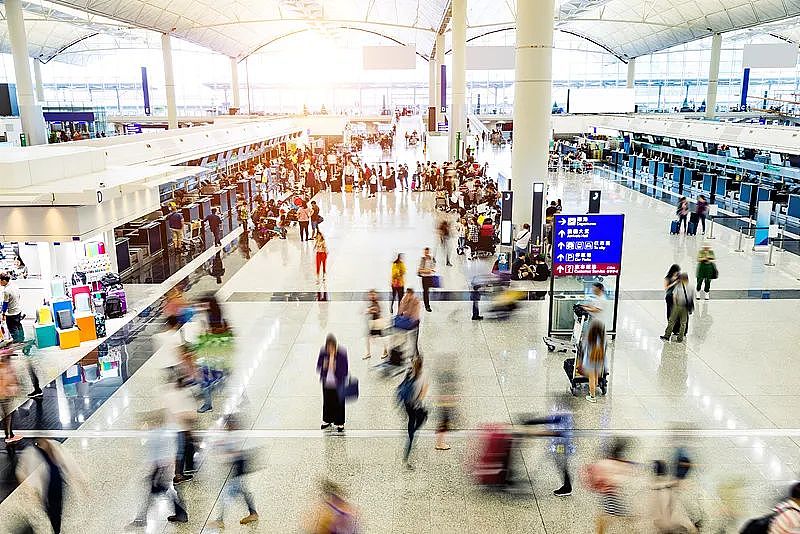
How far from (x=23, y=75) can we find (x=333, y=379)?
29.9 meters

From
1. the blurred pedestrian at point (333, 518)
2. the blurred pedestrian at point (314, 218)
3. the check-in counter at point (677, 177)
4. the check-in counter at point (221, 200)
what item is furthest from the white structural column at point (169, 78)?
the blurred pedestrian at point (333, 518)

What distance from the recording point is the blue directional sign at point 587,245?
990 cm

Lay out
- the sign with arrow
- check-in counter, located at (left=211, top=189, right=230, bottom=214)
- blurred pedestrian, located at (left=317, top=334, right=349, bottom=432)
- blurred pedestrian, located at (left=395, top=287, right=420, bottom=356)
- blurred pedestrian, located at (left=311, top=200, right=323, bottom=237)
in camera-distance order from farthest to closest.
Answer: check-in counter, located at (left=211, top=189, right=230, bottom=214)
blurred pedestrian, located at (left=311, top=200, right=323, bottom=237)
the sign with arrow
blurred pedestrian, located at (left=395, top=287, right=420, bottom=356)
blurred pedestrian, located at (left=317, top=334, right=349, bottom=432)

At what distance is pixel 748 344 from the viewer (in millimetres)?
10047

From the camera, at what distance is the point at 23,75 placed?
2959cm

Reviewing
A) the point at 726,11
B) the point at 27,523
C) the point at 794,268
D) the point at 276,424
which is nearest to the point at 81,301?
the point at 276,424

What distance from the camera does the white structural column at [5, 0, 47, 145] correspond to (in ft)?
94.6

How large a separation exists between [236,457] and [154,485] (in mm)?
1008

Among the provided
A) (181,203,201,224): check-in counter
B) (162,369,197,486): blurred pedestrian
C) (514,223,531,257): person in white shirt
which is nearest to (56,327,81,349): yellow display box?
(162,369,197,486): blurred pedestrian

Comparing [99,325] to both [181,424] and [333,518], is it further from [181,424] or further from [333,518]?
[333,518]

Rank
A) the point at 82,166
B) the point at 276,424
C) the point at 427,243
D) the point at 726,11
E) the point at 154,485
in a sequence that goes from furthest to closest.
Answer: the point at 726,11 < the point at 427,243 < the point at 82,166 < the point at 276,424 < the point at 154,485

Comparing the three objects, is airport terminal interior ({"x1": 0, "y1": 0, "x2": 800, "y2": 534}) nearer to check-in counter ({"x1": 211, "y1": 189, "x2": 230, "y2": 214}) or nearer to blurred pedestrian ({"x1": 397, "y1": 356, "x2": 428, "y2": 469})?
blurred pedestrian ({"x1": 397, "y1": 356, "x2": 428, "y2": 469})

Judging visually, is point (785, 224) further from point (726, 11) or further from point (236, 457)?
point (726, 11)

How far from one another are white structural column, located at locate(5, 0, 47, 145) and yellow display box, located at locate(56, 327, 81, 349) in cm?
2471
